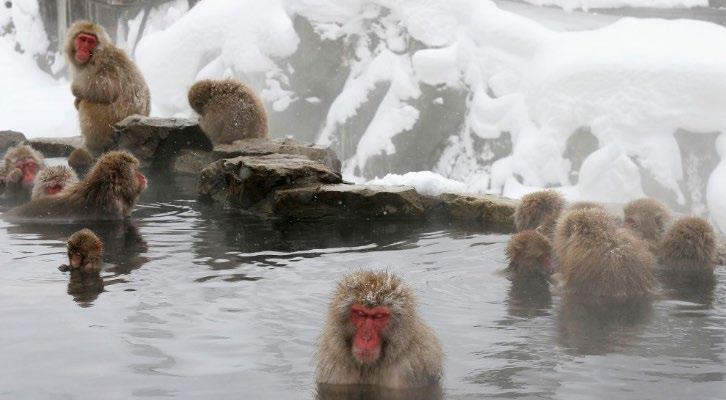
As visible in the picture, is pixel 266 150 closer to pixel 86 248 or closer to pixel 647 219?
pixel 86 248

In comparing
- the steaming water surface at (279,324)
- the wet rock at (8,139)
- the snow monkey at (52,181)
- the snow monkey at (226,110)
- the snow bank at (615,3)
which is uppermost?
the snow bank at (615,3)

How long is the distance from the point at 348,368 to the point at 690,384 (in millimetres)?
1252

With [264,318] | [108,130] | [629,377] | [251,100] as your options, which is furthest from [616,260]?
[108,130]

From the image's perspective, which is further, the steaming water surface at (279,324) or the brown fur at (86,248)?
the brown fur at (86,248)

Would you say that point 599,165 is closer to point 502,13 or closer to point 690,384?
point 502,13

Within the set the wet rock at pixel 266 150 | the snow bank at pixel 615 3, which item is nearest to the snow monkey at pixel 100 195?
the wet rock at pixel 266 150

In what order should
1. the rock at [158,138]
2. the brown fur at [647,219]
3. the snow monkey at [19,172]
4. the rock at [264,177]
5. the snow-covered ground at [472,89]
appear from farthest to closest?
1. the snow-covered ground at [472,89]
2. the rock at [158,138]
3. the snow monkey at [19,172]
4. the rock at [264,177]
5. the brown fur at [647,219]

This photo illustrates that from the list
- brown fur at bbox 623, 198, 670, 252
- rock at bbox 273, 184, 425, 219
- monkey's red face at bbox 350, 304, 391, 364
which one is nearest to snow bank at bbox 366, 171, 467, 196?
rock at bbox 273, 184, 425, 219

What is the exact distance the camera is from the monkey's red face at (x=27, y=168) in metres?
8.02

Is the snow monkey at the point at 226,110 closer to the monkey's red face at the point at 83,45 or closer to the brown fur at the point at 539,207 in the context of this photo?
the monkey's red face at the point at 83,45

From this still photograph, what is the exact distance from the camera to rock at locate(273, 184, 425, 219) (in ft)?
23.2

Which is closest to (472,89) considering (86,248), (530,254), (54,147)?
(54,147)

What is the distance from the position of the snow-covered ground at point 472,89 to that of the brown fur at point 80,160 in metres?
2.91

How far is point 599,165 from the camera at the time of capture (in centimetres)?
983
